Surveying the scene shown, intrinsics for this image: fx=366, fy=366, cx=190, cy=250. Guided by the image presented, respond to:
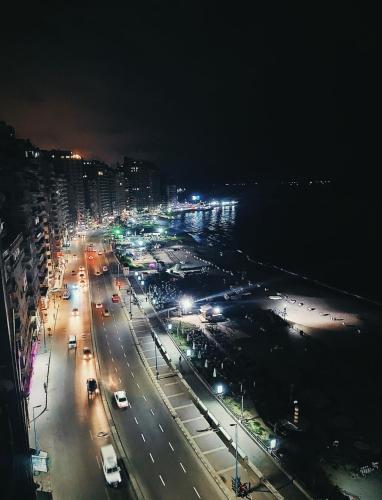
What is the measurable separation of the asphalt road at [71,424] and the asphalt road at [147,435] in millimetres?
1935

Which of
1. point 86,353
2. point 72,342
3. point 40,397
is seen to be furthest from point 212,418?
point 72,342

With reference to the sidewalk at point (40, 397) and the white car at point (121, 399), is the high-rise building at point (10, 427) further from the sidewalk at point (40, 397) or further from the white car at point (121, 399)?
the white car at point (121, 399)

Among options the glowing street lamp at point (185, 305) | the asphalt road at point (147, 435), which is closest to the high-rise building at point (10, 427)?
the asphalt road at point (147, 435)

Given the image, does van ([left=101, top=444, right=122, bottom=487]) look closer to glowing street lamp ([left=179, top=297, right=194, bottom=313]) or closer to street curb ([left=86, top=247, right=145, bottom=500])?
street curb ([left=86, top=247, right=145, bottom=500])

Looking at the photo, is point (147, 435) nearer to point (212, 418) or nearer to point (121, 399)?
point (121, 399)

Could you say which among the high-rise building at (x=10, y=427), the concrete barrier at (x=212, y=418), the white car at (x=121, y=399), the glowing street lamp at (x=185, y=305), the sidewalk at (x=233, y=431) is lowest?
the glowing street lamp at (x=185, y=305)

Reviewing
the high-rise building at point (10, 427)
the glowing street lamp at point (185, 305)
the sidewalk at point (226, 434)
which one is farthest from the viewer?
the glowing street lamp at point (185, 305)

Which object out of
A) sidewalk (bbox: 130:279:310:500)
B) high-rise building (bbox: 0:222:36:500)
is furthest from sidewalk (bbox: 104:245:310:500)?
high-rise building (bbox: 0:222:36:500)

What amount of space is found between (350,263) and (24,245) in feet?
417

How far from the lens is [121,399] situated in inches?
1663

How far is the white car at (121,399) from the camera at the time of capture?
4178cm

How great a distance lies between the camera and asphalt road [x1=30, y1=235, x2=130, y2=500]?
30.9m

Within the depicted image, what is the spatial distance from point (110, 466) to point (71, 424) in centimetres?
987

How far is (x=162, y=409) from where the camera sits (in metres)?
41.8
